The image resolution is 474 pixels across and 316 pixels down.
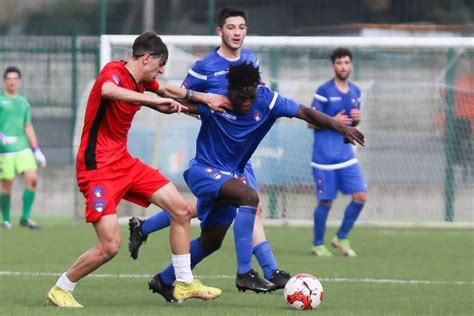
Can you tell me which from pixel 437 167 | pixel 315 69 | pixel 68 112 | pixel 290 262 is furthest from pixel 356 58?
pixel 290 262

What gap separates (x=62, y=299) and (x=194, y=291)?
3.08 ft

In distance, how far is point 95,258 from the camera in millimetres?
8461

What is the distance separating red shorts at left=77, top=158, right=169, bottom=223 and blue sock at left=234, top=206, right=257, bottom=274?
26.0 inches

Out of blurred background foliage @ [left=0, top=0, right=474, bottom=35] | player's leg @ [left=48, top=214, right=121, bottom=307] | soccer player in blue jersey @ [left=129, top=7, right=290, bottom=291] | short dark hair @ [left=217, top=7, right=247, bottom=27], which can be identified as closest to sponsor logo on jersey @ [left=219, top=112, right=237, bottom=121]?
soccer player in blue jersey @ [left=129, top=7, right=290, bottom=291]

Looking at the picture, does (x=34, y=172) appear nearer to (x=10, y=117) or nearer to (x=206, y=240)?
(x=10, y=117)

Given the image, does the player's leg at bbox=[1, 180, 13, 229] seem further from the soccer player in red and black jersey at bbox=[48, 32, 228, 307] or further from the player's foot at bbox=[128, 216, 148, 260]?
the soccer player in red and black jersey at bbox=[48, 32, 228, 307]

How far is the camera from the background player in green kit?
16.2m

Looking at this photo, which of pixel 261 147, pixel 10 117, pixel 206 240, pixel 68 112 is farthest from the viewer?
pixel 68 112

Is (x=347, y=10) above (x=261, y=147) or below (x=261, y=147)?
above

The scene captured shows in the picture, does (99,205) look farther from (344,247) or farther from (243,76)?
(344,247)

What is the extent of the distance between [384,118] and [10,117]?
5.18 metres

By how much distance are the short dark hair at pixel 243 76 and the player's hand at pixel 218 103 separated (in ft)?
0.38

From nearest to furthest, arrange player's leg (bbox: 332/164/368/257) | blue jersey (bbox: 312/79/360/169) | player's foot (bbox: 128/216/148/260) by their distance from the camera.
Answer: player's foot (bbox: 128/216/148/260) → blue jersey (bbox: 312/79/360/169) → player's leg (bbox: 332/164/368/257)

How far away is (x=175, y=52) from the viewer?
17.1 metres
